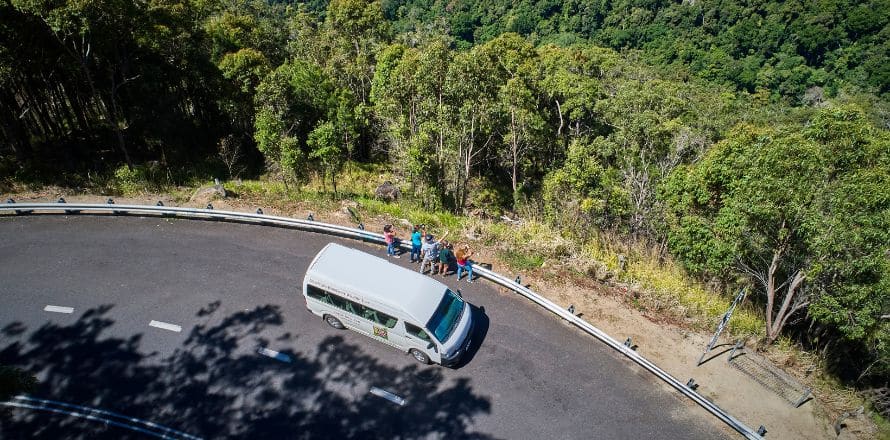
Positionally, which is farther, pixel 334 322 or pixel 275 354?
pixel 334 322

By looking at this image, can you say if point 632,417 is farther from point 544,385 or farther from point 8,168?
point 8,168

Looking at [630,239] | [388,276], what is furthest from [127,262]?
[630,239]

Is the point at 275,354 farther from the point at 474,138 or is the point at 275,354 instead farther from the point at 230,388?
the point at 474,138

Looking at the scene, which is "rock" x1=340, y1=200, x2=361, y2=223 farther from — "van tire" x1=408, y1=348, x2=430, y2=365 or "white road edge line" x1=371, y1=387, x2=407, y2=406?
"white road edge line" x1=371, y1=387, x2=407, y2=406

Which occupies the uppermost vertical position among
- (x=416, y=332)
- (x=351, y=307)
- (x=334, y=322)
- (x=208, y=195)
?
(x=208, y=195)

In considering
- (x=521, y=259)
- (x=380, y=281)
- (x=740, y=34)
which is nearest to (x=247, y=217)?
(x=380, y=281)
